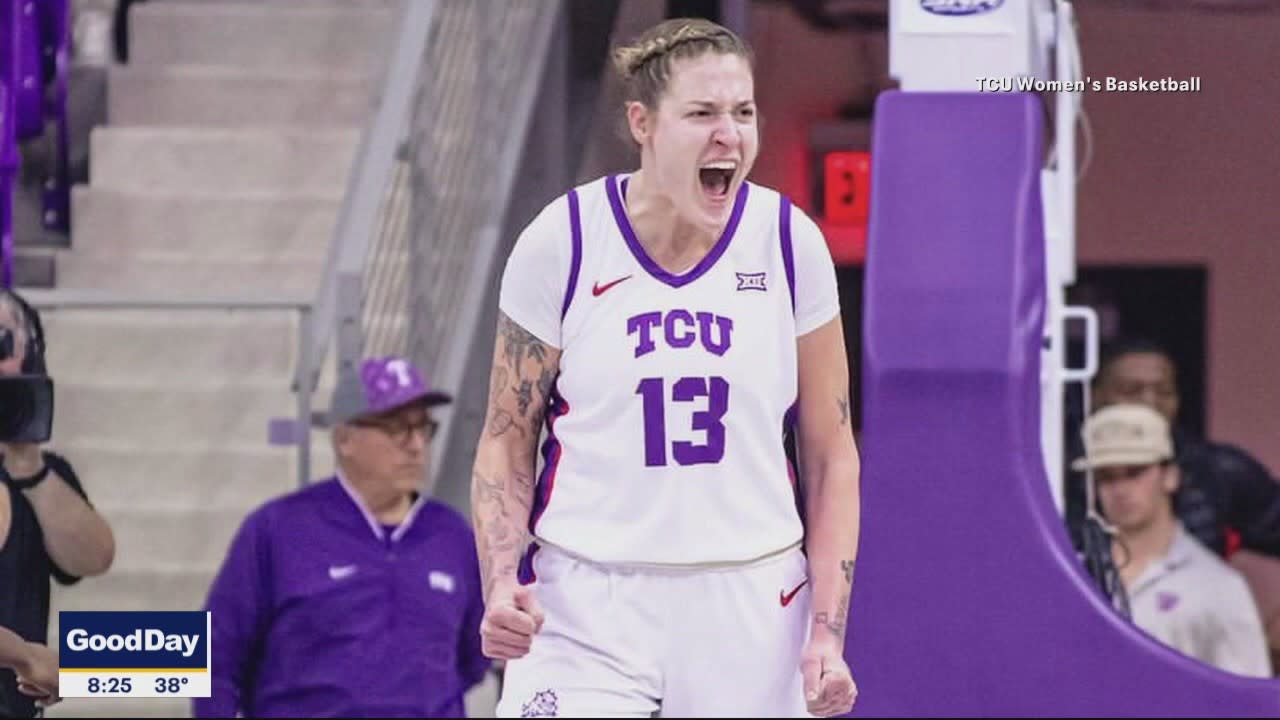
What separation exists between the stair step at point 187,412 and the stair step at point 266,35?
1.12 metres

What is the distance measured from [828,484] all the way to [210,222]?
302cm

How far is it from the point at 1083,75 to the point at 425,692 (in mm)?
1507

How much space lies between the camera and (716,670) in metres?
3.58

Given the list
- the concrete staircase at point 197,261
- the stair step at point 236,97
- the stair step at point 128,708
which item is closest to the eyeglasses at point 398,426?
the concrete staircase at point 197,261

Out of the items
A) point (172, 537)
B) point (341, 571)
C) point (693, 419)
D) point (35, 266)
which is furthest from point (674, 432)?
point (35, 266)

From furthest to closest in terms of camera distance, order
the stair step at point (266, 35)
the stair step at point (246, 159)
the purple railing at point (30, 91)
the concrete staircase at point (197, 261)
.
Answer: the stair step at point (266, 35), the stair step at point (246, 159), the concrete staircase at point (197, 261), the purple railing at point (30, 91)

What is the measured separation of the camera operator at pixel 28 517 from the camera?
12.5 feet

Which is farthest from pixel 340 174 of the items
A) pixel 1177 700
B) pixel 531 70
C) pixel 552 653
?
pixel 552 653

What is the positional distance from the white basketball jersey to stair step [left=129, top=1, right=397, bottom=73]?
3.10 m

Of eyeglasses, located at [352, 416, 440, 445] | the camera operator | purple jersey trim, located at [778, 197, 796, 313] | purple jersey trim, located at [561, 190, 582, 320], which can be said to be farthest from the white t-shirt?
the camera operator

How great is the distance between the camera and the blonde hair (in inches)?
136

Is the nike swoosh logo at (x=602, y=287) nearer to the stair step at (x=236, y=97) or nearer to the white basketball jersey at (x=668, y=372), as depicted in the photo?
the white basketball jersey at (x=668, y=372)

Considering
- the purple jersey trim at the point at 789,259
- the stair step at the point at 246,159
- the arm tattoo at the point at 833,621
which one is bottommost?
the arm tattoo at the point at 833,621

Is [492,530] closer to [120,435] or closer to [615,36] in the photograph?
[615,36]
